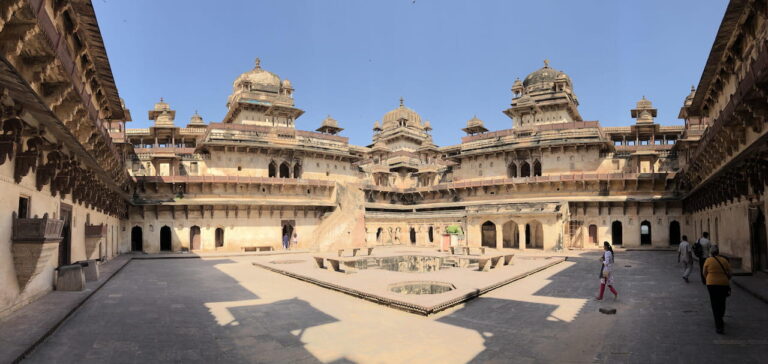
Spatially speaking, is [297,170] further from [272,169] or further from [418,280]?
[418,280]

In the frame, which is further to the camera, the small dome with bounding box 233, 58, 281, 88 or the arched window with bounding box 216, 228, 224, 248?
the small dome with bounding box 233, 58, 281, 88

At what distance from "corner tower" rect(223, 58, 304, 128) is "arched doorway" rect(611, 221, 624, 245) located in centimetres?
2846

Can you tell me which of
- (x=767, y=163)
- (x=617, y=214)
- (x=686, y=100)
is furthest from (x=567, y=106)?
(x=767, y=163)

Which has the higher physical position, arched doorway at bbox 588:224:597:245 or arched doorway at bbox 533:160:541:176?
arched doorway at bbox 533:160:541:176

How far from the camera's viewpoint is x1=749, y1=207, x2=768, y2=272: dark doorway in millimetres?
13977

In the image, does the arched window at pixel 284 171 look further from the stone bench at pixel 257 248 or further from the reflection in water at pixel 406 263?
the reflection in water at pixel 406 263

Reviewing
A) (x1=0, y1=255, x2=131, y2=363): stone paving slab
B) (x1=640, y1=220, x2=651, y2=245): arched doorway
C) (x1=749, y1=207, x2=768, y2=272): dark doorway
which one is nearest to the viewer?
(x1=0, y1=255, x2=131, y2=363): stone paving slab

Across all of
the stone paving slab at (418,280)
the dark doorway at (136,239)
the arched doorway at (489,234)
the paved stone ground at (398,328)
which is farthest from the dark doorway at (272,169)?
the paved stone ground at (398,328)

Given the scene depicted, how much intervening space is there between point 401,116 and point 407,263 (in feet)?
121

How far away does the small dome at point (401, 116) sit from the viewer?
5828 cm

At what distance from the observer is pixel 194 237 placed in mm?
31484

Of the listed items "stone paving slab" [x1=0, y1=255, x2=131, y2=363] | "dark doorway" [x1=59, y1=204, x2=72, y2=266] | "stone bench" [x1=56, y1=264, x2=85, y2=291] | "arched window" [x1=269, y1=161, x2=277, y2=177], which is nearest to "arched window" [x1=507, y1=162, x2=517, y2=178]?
"arched window" [x1=269, y1=161, x2=277, y2=177]

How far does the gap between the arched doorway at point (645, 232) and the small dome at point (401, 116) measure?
30844 millimetres

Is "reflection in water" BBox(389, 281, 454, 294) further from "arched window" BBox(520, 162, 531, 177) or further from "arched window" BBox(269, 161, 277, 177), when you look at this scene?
"arched window" BBox(520, 162, 531, 177)
